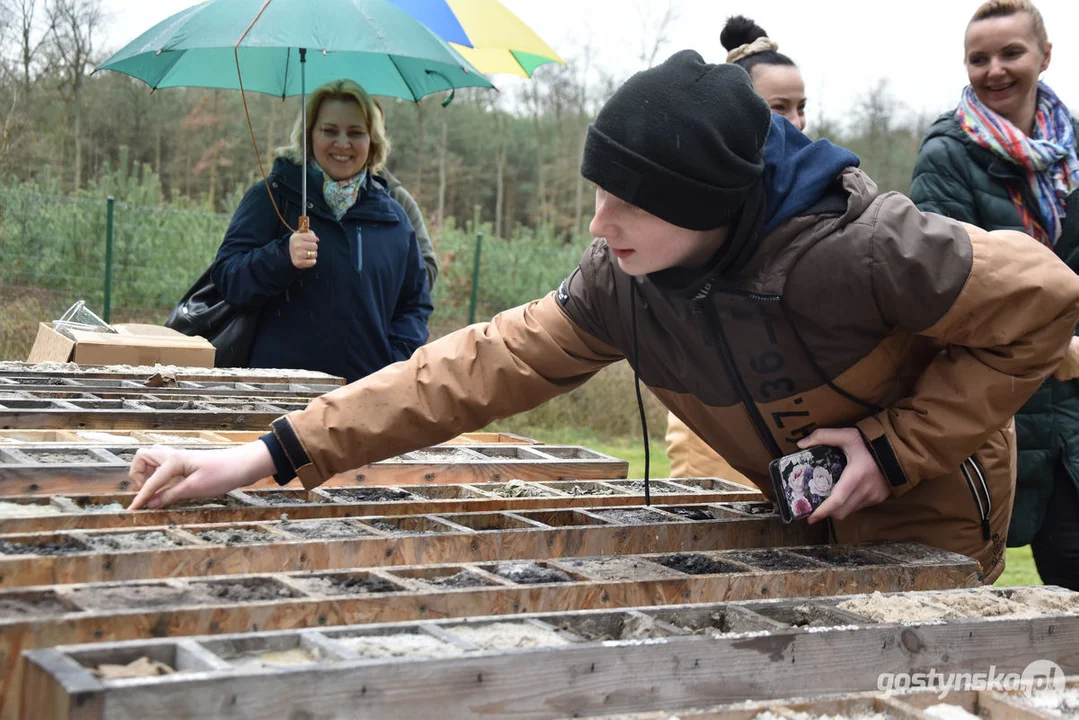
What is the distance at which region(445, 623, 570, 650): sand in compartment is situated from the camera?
1.67 metres

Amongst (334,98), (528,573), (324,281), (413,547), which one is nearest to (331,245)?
(324,281)

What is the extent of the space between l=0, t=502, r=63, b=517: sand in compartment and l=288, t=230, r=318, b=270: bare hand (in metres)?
2.59

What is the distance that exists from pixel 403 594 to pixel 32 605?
55 centimetres

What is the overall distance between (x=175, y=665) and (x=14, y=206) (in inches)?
380

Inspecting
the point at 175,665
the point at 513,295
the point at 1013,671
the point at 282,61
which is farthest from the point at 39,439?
the point at 513,295

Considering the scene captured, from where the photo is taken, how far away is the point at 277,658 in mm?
1533

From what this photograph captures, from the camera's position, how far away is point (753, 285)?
232 centimetres

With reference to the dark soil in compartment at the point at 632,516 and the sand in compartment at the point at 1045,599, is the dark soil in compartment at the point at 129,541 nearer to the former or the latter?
the dark soil in compartment at the point at 632,516

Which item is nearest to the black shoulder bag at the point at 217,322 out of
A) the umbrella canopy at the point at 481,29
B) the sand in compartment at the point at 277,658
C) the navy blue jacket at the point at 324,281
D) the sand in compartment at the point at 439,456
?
the navy blue jacket at the point at 324,281

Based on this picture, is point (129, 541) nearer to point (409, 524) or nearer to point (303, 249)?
point (409, 524)

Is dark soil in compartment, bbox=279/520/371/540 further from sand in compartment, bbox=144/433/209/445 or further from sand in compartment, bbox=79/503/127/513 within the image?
sand in compartment, bbox=144/433/209/445

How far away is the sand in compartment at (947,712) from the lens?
1649 millimetres

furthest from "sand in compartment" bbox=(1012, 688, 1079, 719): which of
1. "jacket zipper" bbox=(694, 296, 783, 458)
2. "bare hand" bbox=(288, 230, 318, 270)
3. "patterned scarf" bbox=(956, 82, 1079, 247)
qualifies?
"bare hand" bbox=(288, 230, 318, 270)

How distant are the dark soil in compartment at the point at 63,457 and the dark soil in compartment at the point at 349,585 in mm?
1173
